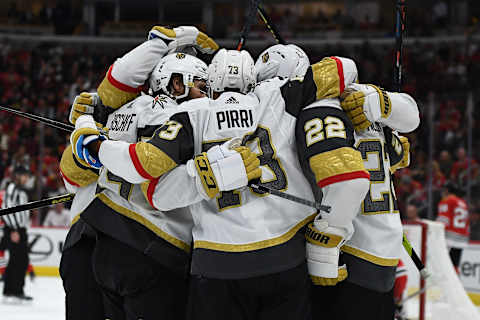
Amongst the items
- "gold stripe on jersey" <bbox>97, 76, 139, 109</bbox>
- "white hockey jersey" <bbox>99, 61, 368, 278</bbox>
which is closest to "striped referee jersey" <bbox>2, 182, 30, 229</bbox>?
"gold stripe on jersey" <bbox>97, 76, 139, 109</bbox>

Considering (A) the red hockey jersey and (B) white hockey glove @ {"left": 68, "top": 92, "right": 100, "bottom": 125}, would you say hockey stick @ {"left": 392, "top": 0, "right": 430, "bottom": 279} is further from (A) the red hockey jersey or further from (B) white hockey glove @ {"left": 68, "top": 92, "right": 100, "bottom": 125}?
(A) the red hockey jersey

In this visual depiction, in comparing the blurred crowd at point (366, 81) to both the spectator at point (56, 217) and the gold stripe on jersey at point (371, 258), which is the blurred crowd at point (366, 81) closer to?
the spectator at point (56, 217)

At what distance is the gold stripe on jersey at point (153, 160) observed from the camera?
6.97 ft

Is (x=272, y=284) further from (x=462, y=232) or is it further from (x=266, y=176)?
(x=462, y=232)

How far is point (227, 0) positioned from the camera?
52.2 feet

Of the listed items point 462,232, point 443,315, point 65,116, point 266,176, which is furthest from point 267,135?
point 65,116

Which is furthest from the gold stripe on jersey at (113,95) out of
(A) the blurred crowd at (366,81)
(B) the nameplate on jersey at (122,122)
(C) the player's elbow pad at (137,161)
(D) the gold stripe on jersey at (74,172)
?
(A) the blurred crowd at (366,81)

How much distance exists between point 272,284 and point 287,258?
0.29 ft

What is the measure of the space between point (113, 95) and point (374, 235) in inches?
44.9

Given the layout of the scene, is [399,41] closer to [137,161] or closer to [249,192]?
[249,192]

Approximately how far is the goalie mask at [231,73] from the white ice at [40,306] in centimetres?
403

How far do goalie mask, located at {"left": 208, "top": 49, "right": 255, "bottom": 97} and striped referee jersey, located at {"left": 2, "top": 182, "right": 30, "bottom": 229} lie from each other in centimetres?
486

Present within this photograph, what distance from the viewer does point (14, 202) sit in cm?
675

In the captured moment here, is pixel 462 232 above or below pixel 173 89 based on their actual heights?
below
